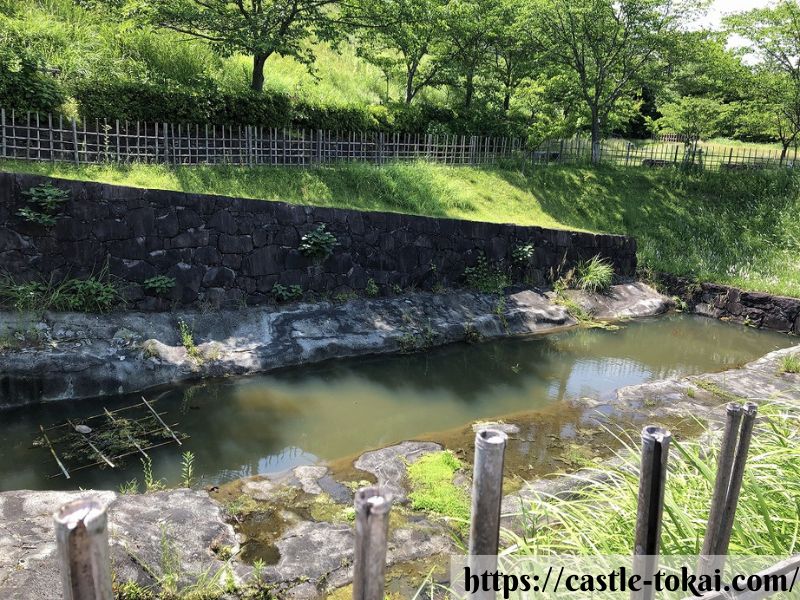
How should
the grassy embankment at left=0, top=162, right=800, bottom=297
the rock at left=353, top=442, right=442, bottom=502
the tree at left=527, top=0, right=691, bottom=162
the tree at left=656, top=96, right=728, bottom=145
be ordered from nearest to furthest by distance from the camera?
1. the rock at left=353, top=442, right=442, bottom=502
2. the grassy embankment at left=0, top=162, right=800, bottom=297
3. the tree at left=527, top=0, right=691, bottom=162
4. the tree at left=656, top=96, right=728, bottom=145

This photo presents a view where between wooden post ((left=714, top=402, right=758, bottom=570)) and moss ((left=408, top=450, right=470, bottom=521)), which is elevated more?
wooden post ((left=714, top=402, right=758, bottom=570))

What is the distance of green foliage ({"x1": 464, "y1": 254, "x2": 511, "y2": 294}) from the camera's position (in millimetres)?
12047

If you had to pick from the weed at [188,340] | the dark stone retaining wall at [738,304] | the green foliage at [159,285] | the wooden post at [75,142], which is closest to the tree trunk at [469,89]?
the dark stone retaining wall at [738,304]

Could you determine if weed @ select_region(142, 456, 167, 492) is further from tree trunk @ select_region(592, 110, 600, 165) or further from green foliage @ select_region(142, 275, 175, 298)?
tree trunk @ select_region(592, 110, 600, 165)

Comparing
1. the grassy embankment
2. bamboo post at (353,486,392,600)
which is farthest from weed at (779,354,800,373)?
bamboo post at (353,486,392,600)

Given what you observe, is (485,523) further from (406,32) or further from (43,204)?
(406,32)

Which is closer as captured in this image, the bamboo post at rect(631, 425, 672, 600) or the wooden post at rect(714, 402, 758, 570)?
the bamboo post at rect(631, 425, 672, 600)

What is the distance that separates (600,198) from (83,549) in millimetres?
17725

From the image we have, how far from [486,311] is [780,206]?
458 inches

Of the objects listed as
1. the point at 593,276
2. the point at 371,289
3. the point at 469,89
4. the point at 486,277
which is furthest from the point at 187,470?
the point at 469,89

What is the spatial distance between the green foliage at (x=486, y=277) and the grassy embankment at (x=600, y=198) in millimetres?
1650

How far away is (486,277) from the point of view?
12.2 meters

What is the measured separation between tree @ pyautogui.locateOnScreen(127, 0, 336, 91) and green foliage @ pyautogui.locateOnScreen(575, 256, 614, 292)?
740 cm

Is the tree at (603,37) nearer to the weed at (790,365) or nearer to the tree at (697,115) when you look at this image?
the tree at (697,115)
